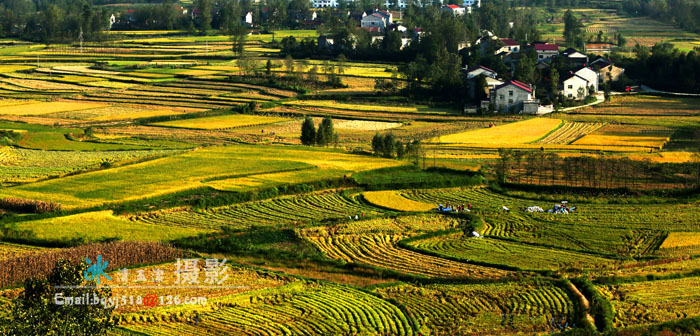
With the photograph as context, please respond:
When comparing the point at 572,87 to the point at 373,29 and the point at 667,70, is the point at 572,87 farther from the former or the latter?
the point at 373,29

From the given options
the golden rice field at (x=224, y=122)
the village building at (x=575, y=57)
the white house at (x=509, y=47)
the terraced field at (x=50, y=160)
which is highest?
the white house at (x=509, y=47)

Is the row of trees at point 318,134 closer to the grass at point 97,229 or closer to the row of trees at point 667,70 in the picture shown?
the grass at point 97,229

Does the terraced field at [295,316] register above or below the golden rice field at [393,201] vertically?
below

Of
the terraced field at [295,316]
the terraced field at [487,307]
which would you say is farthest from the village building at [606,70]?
the terraced field at [295,316]

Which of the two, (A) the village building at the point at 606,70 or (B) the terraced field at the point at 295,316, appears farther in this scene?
(A) the village building at the point at 606,70

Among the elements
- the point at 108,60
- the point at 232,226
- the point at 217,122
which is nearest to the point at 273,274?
the point at 232,226

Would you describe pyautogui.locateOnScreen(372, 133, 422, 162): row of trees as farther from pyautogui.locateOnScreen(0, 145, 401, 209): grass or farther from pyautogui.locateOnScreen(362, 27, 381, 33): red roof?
pyautogui.locateOnScreen(362, 27, 381, 33): red roof

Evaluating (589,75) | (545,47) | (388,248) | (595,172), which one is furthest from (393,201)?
(545,47)
